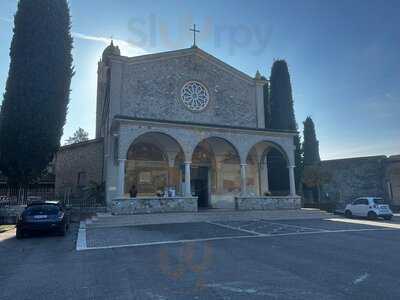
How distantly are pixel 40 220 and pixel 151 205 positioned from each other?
601 centimetres

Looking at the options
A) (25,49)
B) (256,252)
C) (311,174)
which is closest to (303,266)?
(256,252)

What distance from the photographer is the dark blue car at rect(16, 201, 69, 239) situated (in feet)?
34.6

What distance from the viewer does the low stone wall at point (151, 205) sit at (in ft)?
49.1

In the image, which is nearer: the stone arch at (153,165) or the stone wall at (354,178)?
the stone arch at (153,165)

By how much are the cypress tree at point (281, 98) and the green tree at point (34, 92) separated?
17.5 metres

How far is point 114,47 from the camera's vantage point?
32469 mm

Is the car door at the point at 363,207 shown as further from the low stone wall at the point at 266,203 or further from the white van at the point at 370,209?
the low stone wall at the point at 266,203

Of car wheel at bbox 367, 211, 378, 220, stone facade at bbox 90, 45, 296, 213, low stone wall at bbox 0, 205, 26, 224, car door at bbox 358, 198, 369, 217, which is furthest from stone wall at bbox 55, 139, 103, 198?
car wheel at bbox 367, 211, 378, 220

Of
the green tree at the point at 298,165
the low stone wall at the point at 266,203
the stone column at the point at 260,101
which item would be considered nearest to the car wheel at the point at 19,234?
the low stone wall at the point at 266,203

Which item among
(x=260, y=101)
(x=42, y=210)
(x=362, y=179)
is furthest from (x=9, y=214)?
(x=362, y=179)

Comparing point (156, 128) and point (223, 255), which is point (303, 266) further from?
point (156, 128)

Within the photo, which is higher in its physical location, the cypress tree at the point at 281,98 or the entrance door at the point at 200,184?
the cypress tree at the point at 281,98

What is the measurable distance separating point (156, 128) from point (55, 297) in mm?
12511

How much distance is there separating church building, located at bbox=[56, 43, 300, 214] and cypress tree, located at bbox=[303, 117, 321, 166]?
697 centimetres
